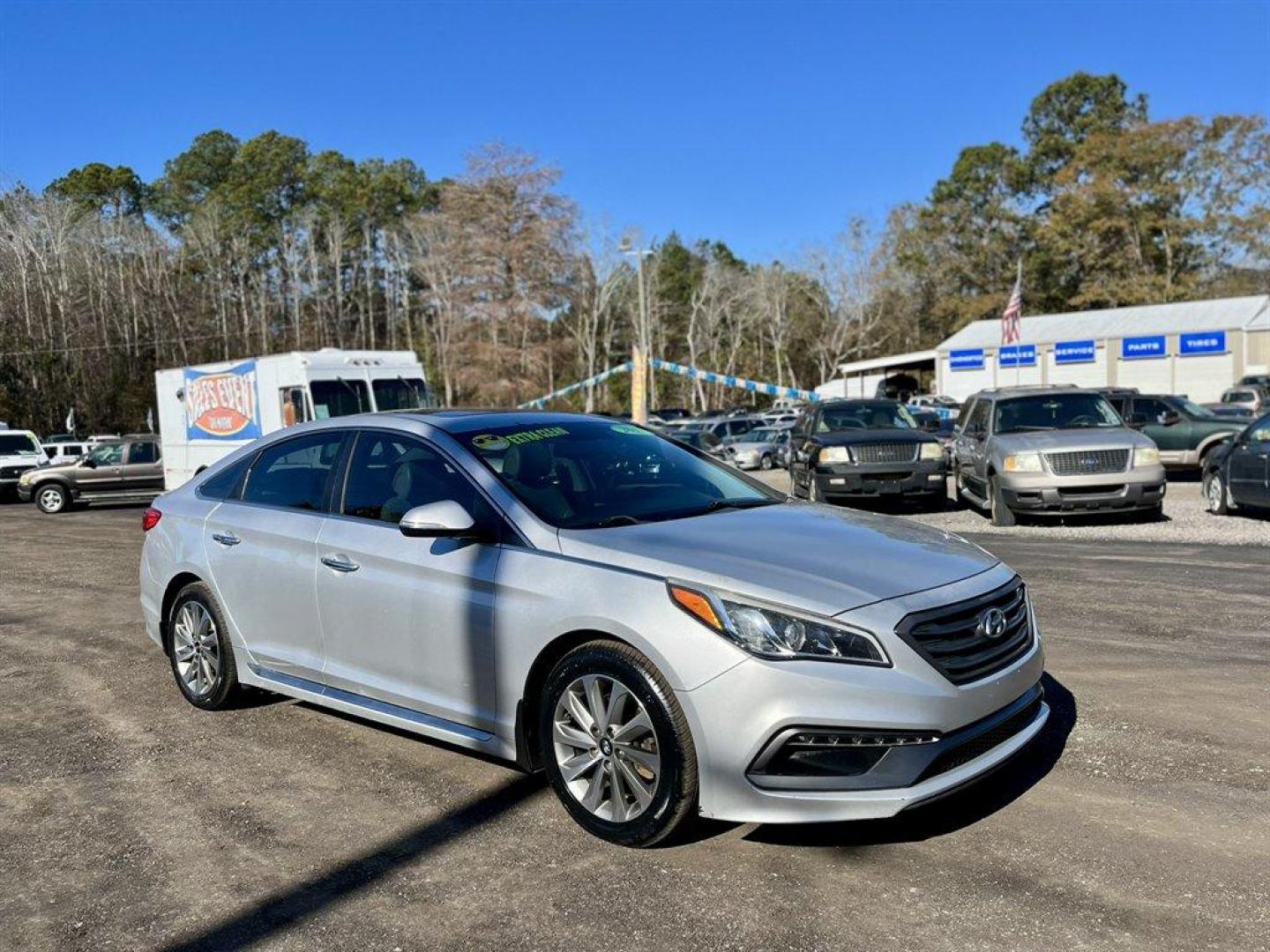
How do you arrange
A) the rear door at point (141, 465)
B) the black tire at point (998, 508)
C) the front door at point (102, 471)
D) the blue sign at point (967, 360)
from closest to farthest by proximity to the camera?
the black tire at point (998, 508) < the front door at point (102, 471) < the rear door at point (141, 465) < the blue sign at point (967, 360)

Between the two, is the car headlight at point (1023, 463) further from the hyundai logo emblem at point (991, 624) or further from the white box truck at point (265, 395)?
the white box truck at point (265, 395)

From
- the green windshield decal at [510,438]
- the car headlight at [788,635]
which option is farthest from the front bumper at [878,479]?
the car headlight at [788,635]

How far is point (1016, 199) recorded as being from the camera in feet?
267

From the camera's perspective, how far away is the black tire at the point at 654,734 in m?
3.68

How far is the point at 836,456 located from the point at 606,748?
11566 mm

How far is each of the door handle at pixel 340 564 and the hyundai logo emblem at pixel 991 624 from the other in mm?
2678

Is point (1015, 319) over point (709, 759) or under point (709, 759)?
over

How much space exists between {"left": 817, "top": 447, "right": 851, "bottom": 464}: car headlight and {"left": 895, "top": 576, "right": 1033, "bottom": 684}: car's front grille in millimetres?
10896

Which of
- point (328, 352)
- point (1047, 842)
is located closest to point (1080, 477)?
point (1047, 842)

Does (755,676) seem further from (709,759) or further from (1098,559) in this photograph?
(1098,559)

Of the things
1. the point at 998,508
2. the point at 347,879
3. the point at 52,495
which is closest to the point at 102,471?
the point at 52,495

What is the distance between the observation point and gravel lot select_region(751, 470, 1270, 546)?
1196cm

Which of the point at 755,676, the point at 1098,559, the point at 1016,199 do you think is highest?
the point at 1016,199

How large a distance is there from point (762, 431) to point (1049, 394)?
72.4 ft
